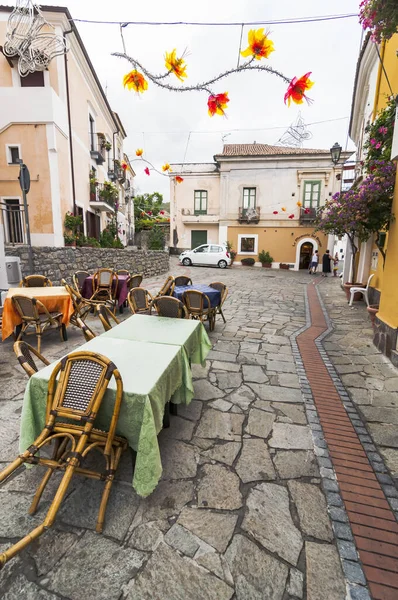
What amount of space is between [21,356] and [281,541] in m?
1.99

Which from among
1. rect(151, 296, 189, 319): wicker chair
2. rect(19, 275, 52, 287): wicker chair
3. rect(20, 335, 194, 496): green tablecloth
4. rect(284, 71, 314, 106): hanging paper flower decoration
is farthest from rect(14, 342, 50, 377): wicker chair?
rect(19, 275, 52, 287): wicker chair

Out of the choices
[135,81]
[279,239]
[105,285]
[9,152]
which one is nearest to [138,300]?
[105,285]

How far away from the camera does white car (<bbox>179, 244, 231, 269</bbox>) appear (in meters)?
17.3

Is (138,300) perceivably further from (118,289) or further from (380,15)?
(380,15)

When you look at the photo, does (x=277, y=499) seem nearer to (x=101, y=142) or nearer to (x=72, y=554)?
(x=72, y=554)

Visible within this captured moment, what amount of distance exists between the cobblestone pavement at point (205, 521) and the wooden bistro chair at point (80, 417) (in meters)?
0.21

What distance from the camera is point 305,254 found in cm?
2027

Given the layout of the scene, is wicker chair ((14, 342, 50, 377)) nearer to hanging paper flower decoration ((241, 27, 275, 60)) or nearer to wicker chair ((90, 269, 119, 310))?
hanging paper flower decoration ((241, 27, 275, 60))

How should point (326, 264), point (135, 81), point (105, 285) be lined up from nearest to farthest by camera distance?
point (135, 81)
point (105, 285)
point (326, 264)

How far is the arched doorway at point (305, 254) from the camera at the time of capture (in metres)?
19.9

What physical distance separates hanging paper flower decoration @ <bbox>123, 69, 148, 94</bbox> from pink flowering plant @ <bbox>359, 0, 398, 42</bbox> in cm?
237

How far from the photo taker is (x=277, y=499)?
194cm

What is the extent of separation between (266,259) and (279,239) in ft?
5.51

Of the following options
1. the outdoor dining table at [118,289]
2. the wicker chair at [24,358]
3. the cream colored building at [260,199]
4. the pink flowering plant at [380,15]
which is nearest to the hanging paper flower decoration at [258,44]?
the pink flowering plant at [380,15]
